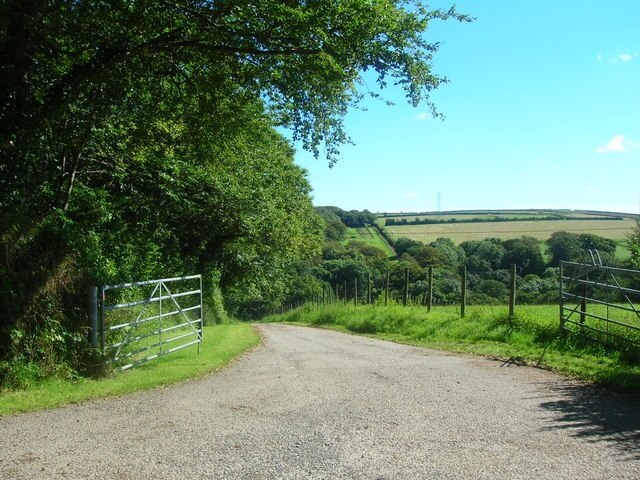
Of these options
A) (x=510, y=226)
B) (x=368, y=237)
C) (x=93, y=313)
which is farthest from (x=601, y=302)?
(x=368, y=237)

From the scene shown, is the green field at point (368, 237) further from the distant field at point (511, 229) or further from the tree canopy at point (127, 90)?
the tree canopy at point (127, 90)

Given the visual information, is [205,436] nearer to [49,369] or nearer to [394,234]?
[49,369]

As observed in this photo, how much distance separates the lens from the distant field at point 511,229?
54019 mm

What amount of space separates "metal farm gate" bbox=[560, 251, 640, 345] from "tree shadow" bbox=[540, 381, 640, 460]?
3005 millimetres

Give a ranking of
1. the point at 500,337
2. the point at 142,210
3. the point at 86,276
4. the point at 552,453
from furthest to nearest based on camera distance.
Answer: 1. the point at 142,210
2. the point at 500,337
3. the point at 86,276
4. the point at 552,453

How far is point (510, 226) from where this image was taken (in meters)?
66.6

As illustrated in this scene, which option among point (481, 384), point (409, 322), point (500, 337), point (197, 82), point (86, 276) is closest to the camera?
point (481, 384)

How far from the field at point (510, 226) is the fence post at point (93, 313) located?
155ft

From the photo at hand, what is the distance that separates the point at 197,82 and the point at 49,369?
627 centimetres

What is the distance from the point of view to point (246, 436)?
6023 millimetres

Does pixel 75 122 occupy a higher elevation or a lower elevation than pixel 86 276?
higher

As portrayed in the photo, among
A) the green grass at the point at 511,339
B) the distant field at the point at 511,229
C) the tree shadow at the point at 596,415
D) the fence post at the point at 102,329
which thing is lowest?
the green grass at the point at 511,339

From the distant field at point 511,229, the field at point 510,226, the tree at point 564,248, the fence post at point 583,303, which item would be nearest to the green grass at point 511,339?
the fence post at point 583,303

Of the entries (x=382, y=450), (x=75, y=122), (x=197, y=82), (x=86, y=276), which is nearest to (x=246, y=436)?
(x=382, y=450)
